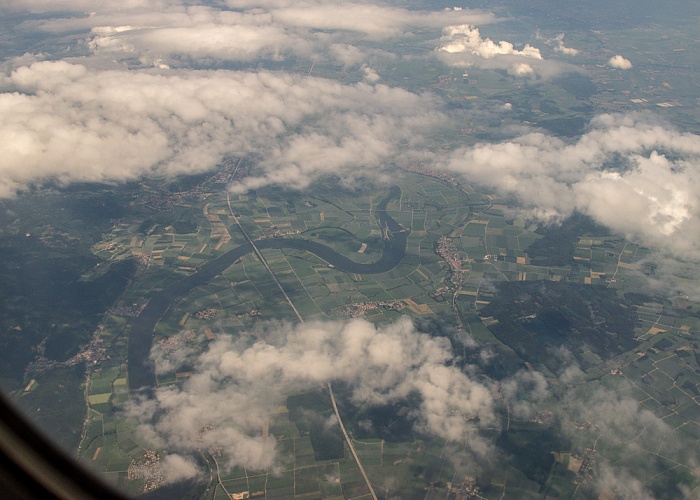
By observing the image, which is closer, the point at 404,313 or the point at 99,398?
the point at 99,398

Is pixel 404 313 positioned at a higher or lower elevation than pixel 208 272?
higher

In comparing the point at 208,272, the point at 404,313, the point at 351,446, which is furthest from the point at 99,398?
the point at 404,313

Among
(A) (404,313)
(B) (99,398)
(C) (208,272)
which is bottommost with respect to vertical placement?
(C) (208,272)

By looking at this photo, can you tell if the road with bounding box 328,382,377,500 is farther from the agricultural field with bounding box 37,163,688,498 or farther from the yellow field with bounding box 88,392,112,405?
the yellow field with bounding box 88,392,112,405

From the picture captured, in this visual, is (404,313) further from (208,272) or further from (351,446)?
(208,272)

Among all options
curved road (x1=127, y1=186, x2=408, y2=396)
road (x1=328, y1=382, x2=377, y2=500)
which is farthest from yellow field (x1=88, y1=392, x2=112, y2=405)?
road (x1=328, y1=382, x2=377, y2=500)

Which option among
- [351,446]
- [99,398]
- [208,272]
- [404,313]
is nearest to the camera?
[351,446]

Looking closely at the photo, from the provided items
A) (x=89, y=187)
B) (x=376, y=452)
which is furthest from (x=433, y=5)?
(x=376, y=452)

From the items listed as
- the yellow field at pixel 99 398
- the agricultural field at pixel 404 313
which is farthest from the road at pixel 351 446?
the yellow field at pixel 99 398

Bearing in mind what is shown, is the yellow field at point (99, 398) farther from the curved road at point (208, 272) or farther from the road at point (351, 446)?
the road at point (351, 446)

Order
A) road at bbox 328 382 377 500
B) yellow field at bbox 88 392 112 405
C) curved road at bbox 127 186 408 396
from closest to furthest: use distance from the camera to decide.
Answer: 1. road at bbox 328 382 377 500
2. yellow field at bbox 88 392 112 405
3. curved road at bbox 127 186 408 396
